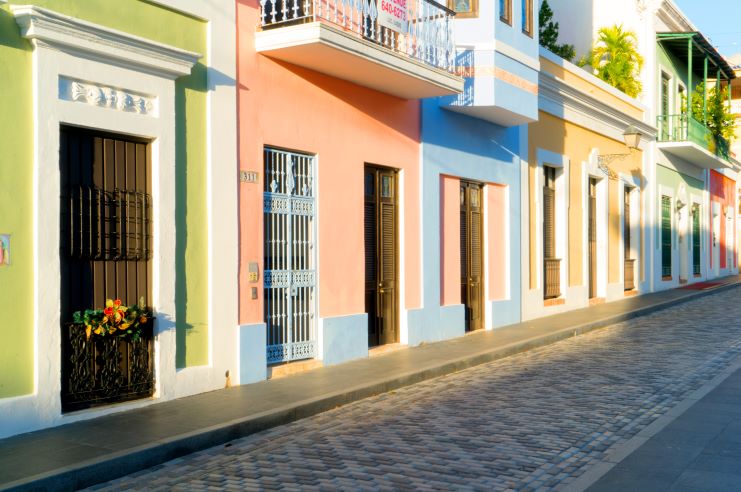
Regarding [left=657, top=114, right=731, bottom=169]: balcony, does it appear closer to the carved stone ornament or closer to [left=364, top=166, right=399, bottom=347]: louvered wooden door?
[left=364, top=166, right=399, bottom=347]: louvered wooden door

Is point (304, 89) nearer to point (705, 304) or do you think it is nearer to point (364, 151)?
point (364, 151)

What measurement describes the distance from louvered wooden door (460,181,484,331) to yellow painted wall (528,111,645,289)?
2.19m

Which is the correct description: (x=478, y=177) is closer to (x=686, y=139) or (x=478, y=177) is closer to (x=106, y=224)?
(x=106, y=224)

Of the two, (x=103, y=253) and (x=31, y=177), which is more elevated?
(x=31, y=177)

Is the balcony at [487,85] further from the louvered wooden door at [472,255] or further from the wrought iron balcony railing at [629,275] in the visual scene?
the wrought iron balcony railing at [629,275]

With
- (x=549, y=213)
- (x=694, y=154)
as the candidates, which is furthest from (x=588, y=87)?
(x=694, y=154)

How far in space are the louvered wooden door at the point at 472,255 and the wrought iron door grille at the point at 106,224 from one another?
7.76 m

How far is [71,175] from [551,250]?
1300 cm

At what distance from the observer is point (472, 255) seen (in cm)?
1572

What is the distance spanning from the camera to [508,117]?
1575 cm

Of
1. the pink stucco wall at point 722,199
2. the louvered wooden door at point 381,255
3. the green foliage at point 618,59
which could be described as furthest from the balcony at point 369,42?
the pink stucco wall at point 722,199

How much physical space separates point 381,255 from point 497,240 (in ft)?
14.2

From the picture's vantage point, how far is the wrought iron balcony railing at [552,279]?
60.8 feet

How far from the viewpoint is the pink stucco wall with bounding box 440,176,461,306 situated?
47.7ft
